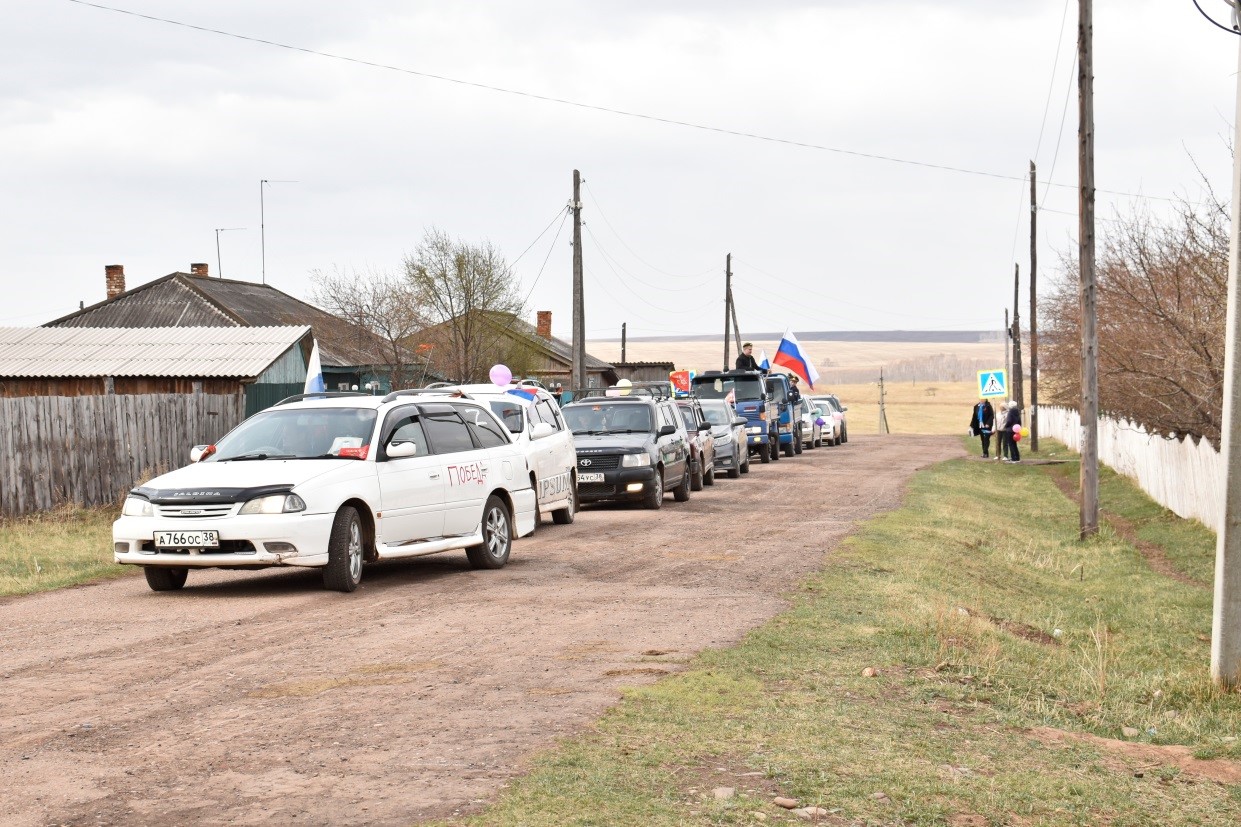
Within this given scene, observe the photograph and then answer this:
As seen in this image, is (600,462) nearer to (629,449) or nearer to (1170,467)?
(629,449)

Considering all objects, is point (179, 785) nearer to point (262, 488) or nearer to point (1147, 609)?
point (262, 488)

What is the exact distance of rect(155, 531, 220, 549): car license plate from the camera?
11.9m

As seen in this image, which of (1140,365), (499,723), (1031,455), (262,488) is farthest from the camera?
(1031,455)

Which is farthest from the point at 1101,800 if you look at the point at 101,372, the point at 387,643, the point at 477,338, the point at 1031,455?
the point at 477,338

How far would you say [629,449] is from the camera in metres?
22.9

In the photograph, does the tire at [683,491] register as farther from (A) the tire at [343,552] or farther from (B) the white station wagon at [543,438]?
(A) the tire at [343,552]

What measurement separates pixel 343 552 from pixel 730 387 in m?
28.6

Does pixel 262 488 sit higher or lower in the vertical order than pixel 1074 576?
higher

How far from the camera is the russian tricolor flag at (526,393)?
803 inches

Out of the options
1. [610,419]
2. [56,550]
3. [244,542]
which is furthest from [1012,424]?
[244,542]

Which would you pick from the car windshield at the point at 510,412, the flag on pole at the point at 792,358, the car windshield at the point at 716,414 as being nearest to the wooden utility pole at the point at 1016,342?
the flag on pole at the point at 792,358

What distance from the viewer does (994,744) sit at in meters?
7.19

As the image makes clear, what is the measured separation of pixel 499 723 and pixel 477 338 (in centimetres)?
4691

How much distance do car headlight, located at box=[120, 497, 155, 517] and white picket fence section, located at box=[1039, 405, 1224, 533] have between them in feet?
27.7
